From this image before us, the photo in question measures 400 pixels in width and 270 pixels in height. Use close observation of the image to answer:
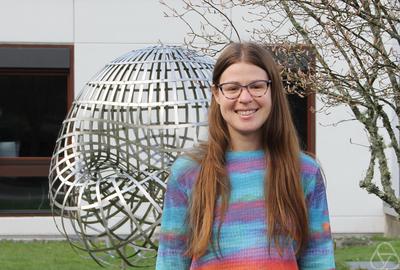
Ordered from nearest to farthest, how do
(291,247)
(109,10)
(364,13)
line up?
(291,247) < (364,13) < (109,10)

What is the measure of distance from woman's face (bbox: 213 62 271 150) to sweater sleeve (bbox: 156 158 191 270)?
21 cm

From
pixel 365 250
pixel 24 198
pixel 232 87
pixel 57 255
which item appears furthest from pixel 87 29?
pixel 232 87

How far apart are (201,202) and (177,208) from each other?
0.10 meters

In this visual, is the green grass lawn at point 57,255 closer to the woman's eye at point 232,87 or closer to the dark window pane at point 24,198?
the dark window pane at point 24,198

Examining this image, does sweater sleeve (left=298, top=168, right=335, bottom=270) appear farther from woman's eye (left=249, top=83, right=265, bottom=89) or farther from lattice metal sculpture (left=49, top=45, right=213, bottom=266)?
lattice metal sculpture (left=49, top=45, right=213, bottom=266)

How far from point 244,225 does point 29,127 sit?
10.6m

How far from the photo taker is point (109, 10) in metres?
12.5

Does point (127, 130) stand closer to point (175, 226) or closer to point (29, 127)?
point (175, 226)

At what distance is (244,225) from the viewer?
7.93 ft

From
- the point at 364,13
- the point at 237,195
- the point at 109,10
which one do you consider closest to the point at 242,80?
A: the point at 237,195

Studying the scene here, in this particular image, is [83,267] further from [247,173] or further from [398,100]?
[247,173]

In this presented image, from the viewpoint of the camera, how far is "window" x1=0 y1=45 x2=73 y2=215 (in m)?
12.6

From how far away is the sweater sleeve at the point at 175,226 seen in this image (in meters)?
2.51

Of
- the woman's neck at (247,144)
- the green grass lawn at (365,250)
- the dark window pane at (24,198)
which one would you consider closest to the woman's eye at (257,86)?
the woman's neck at (247,144)
